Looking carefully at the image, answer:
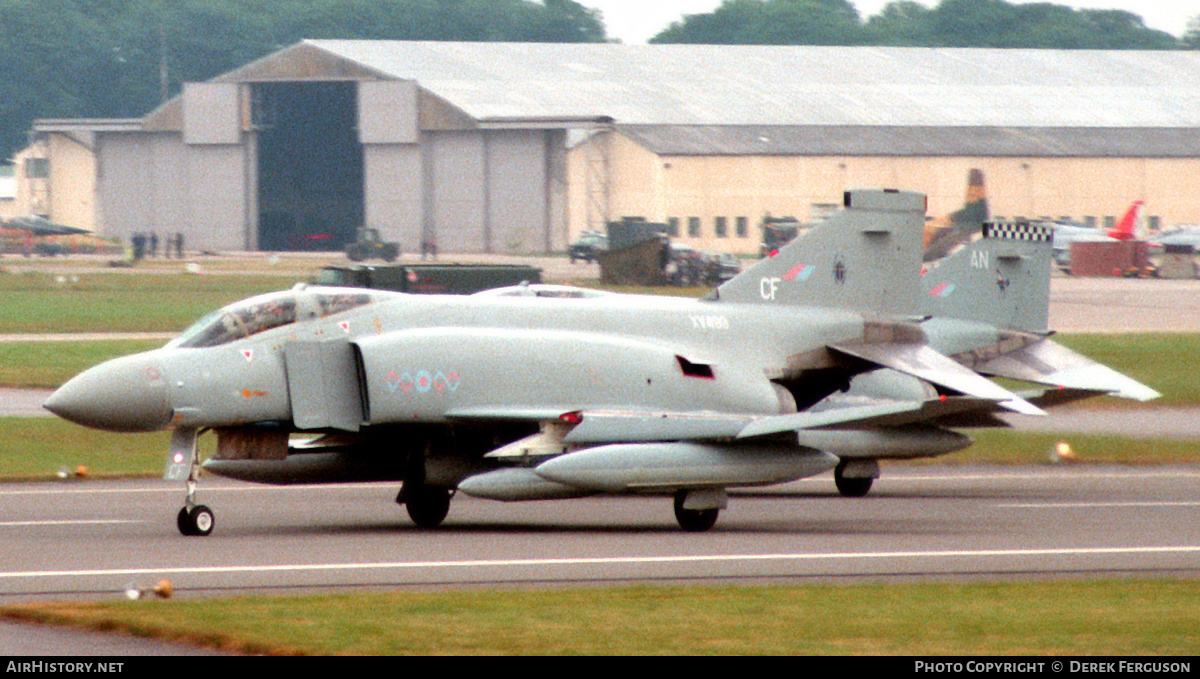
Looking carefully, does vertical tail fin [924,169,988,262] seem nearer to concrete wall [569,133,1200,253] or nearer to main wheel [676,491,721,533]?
concrete wall [569,133,1200,253]

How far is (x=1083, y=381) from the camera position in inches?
870

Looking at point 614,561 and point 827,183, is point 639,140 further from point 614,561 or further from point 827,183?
point 614,561

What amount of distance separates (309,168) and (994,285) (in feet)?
265

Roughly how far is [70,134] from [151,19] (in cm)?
5661

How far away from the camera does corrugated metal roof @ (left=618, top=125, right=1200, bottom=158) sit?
3406 inches

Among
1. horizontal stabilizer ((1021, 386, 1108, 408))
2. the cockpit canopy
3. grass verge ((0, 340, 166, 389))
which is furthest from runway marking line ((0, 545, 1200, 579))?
grass verge ((0, 340, 166, 389))

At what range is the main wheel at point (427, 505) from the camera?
18109mm

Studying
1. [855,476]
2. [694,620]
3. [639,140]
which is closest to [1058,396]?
[855,476]

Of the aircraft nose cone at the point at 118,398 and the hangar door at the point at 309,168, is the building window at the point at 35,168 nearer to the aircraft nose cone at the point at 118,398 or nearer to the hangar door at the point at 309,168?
the hangar door at the point at 309,168

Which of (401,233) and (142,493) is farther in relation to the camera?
(401,233)

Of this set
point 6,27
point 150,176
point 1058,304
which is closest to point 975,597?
point 1058,304
